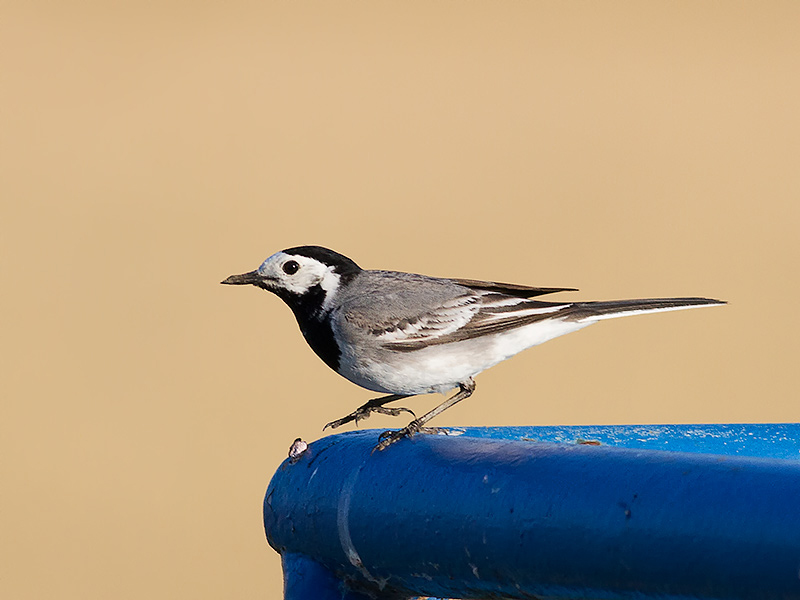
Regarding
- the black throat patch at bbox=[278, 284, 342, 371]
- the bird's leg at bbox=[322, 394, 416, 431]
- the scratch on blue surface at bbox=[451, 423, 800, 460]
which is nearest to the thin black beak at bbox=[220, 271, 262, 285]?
the black throat patch at bbox=[278, 284, 342, 371]

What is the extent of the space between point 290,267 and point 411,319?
676 mm

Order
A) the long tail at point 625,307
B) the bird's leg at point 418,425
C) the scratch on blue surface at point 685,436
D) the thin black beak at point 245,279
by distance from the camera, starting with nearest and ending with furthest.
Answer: the bird's leg at point 418,425 → the scratch on blue surface at point 685,436 → the long tail at point 625,307 → the thin black beak at point 245,279

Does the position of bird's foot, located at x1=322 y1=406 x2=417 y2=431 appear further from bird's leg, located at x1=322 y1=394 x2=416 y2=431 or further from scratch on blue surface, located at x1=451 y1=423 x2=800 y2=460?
scratch on blue surface, located at x1=451 y1=423 x2=800 y2=460

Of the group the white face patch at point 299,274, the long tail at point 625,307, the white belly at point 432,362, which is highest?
the white face patch at point 299,274

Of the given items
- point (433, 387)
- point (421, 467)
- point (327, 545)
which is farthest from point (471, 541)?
point (433, 387)

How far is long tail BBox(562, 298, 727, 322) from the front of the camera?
4816mm

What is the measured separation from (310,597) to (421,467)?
15.8 inches

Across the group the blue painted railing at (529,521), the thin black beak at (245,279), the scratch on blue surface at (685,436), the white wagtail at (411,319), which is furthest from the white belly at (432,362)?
the blue painted railing at (529,521)

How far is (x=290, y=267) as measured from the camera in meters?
5.40

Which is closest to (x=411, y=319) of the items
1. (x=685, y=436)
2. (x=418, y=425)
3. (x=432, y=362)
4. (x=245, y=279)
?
(x=432, y=362)

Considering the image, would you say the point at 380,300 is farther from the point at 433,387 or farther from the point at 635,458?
the point at 635,458

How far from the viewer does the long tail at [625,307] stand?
4816 millimetres

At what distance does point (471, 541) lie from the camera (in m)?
2.09

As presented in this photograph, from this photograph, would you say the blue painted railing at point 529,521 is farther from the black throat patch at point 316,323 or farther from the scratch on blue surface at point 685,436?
the black throat patch at point 316,323
